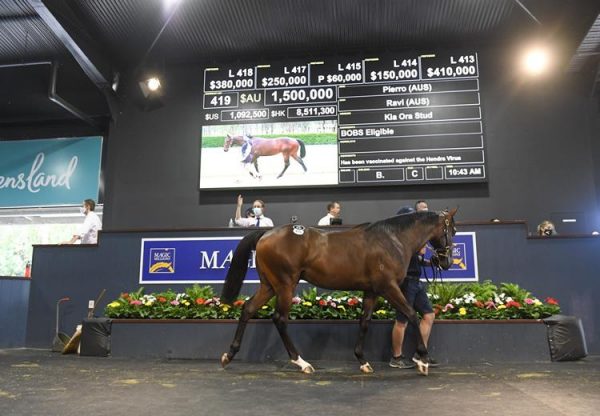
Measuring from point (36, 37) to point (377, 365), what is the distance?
10222 millimetres

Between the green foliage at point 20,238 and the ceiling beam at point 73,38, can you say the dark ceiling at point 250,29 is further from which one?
the green foliage at point 20,238

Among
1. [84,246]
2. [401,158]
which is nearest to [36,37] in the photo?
[84,246]

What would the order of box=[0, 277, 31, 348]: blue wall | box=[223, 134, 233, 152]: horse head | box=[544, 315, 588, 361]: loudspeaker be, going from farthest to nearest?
box=[223, 134, 233, 152]: horse head, box=[0, 277, 31, 348]: blue wall, box=[544, 315, 588, 361]: loudspeaker

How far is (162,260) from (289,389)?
4215 millimetres

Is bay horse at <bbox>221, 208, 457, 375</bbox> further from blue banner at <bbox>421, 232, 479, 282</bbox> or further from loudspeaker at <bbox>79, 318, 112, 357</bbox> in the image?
loudspeaker at <bbox>79, 318, 112, 357</bbox>

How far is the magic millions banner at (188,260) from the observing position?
7.61 meters

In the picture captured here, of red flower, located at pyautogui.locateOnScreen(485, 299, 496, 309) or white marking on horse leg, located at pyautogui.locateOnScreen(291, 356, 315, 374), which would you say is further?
red flower, located at pyautogui.locateOnScreen(485, 299, 496, 309)

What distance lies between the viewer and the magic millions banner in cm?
761

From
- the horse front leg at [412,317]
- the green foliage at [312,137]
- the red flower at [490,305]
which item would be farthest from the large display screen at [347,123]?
the horse front leg at [412,317]

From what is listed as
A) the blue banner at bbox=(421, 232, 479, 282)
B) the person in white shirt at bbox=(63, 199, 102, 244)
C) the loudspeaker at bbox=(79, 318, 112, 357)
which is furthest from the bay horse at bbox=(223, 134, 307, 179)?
the loudspeaker at bbox=(79, 318, 112, 357)

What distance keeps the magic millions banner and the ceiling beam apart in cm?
489

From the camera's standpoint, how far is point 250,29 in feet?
34.6

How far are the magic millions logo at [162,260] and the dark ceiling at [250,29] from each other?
5139 millimetres

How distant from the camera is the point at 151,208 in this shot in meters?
11.3
